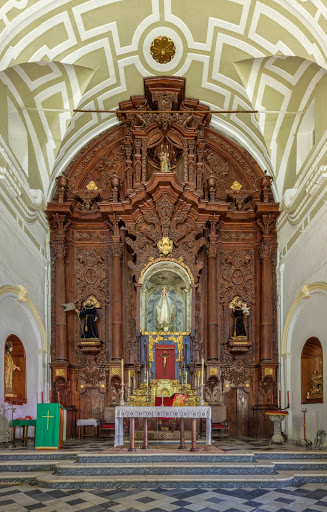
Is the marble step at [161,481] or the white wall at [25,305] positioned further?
the white wall at [25,305]

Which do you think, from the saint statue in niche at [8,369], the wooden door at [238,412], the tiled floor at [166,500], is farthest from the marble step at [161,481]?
the wooden door at [238,412]

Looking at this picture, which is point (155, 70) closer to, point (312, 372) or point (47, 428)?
point (312, 372)

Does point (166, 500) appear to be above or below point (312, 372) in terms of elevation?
below

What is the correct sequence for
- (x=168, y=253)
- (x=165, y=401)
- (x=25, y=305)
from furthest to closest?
(x=168, y=253) → (x=25, y=305) → (x=165, y=401)

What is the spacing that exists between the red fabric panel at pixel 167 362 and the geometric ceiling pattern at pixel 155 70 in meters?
5.24

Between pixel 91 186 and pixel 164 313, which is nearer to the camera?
pixel 164 313

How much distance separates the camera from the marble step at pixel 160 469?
8633 millimetres

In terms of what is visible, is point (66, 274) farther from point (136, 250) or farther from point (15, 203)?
point (15, 203)

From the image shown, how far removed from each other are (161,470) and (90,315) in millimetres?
6696

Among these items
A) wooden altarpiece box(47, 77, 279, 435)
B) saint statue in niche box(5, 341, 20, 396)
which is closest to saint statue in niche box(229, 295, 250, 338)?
wooden altarpiece box(47, 77, 279, 435)

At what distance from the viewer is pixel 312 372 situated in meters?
12.2

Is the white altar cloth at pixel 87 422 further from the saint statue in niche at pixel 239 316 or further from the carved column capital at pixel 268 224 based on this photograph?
the carved column capital at pixel 268 224

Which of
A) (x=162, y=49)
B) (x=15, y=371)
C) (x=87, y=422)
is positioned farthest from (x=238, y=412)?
(x=162, y=49)

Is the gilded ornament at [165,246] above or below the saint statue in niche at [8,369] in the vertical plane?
above
